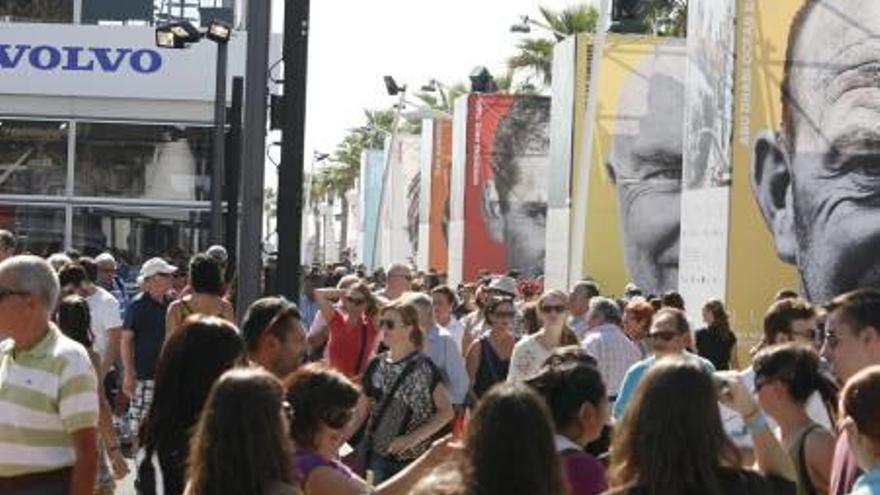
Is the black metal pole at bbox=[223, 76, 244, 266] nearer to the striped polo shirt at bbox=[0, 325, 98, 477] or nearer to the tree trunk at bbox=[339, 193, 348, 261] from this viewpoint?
the striped polo shirt at bbox=[0, 325, 98, 477]

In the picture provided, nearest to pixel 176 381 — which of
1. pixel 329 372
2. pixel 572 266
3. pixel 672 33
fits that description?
pixel 329 372

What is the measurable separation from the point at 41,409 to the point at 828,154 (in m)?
14.7

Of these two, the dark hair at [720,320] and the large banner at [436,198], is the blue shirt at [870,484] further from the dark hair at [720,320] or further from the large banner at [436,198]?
the large banner at [436,198]

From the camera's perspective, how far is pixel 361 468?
35.2 ft

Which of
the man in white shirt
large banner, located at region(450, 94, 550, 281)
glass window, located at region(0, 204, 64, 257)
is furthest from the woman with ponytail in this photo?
large banner, located at region(450, 94, 550, 281)

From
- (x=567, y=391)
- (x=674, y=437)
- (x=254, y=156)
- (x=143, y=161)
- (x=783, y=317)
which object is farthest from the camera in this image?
(x=143, y=161)

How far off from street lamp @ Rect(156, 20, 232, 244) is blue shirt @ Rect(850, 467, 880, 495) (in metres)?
17.3

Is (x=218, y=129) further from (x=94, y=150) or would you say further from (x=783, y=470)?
(x=783, y=470)

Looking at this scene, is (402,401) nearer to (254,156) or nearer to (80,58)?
(254,156)

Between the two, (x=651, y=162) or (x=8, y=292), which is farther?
(x=651, y=162)

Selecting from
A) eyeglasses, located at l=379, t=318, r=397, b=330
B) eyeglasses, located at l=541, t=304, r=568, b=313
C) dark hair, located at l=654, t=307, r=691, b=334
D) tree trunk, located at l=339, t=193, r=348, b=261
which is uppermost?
dark hair, located at l=654, t=307, r=691, b=334

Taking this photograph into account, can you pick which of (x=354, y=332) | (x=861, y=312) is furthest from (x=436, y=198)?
(x=861, y=312)

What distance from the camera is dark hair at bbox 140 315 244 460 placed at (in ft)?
22.2

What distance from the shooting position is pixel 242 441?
5457 millimetres
